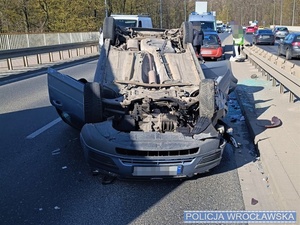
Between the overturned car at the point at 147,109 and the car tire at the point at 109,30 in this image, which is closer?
the overturned car at the point at 147,109

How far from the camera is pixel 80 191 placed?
4.19 meters

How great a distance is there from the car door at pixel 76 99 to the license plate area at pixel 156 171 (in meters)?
1.18

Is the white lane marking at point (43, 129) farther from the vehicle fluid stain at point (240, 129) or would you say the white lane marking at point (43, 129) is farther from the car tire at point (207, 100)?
the vehicle fluid stain at point (240, 129)

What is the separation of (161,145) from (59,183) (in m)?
1.42

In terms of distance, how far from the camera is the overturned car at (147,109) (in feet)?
13.5

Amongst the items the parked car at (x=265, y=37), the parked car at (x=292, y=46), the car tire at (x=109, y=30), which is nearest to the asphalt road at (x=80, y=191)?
the car tire at (x=109, y=30)

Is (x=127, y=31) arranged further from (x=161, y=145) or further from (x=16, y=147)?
(x=161, y=145)

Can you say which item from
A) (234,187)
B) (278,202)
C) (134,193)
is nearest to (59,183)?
(134,193)

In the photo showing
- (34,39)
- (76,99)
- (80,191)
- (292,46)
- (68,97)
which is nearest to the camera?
(80,191)

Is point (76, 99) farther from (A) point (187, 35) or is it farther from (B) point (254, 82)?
(B) point (254, 82)

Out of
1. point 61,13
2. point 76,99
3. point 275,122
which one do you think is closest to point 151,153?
point 76,99

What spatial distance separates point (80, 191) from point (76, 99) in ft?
5.87

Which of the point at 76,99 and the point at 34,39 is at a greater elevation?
the point at 76,99

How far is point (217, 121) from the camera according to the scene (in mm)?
5145
